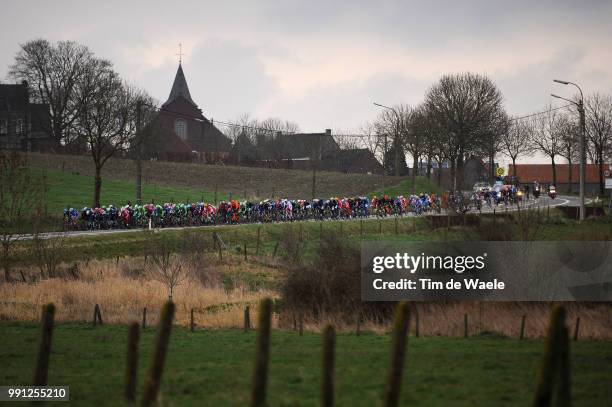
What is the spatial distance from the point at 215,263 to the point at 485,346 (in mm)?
26075

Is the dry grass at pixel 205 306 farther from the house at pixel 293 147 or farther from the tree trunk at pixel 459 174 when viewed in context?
the house at pixel 293 147

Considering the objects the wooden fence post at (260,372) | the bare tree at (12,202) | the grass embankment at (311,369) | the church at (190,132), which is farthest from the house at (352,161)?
the wooden fence post at (260,372)

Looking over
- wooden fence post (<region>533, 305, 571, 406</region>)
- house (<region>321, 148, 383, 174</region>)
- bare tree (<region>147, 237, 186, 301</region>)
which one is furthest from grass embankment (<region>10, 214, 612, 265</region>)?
house (<region>321, 148, 383, 174</region>)

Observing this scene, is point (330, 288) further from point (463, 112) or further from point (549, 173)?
point (549, 173)

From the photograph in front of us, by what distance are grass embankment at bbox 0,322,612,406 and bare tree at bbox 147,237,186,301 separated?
12.5 m

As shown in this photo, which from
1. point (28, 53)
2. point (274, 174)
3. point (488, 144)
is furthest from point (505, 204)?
point (28, 53)

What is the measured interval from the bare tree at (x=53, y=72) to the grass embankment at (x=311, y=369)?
75.9m

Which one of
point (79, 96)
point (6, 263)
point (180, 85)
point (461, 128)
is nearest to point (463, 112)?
point (461, 128)

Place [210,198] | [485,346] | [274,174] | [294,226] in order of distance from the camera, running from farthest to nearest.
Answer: [274,174] → [210,198] → [294,226] → [485,346]

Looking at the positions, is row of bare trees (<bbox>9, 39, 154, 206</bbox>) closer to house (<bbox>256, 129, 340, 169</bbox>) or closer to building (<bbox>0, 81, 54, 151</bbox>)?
building (<bbox>0, 81, 54, 151</bbox>)

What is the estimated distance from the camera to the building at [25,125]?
317ft

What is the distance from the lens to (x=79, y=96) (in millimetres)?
85375

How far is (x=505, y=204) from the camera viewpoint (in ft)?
229

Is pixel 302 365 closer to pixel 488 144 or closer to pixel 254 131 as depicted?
pixel 488 144
